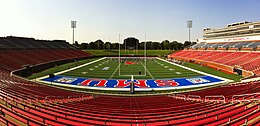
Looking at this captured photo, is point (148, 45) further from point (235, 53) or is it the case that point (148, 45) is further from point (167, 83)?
point (167, 83)

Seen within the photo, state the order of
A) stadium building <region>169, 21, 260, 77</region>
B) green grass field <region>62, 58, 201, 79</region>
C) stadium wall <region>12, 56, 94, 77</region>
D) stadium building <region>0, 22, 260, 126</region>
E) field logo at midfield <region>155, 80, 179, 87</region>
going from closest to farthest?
1. stadium building <region>0, 22, 260, 126</region>
2. field logo at midfield <region>155, 80, 179, 87</region>
3. stadium wall <region>12, 56, 94, 77</region>
4. green grass field <region>62, 58, 201, 79</region>
5. stadium building <region>169, 21, 260, 77</region>

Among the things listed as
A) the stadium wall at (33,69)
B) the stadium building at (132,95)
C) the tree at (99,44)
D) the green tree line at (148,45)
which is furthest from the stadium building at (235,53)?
the tree at (99,44)

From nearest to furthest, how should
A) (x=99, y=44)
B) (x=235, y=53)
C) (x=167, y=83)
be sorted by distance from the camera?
(x=167, y=83) < (x=235, y=53) < (x=99, y=44)

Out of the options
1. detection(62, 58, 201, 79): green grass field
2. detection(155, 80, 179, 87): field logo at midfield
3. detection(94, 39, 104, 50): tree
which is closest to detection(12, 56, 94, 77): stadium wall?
detection(62, 58, 201, 79): green grass field

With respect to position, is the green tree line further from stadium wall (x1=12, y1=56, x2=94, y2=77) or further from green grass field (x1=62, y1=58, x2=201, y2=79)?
green grass field (x1=62, y1=58, x2=201, y2=79)

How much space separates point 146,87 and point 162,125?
15051mm

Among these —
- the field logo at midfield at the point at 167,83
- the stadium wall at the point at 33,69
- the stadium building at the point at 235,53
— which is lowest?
the field logo at midfield at the point at 167,83

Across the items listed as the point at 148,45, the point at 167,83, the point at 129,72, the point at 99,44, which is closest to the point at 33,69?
the point at 129,72

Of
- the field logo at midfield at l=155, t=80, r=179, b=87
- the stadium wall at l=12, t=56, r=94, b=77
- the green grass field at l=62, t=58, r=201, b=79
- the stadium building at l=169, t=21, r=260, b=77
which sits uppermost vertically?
the stadium building at l=169, t=21, r=260, b=77

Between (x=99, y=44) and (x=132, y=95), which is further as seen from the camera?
(x=99, y=44)

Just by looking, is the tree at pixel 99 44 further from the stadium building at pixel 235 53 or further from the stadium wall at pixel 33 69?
the stadium wall at pixel 33 69

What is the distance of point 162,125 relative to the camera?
5.91 metres

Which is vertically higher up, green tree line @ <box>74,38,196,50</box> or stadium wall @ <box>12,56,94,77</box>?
green tree line @ <box>74,38,196,50</box>

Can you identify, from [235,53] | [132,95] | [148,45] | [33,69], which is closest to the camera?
[132,95]
